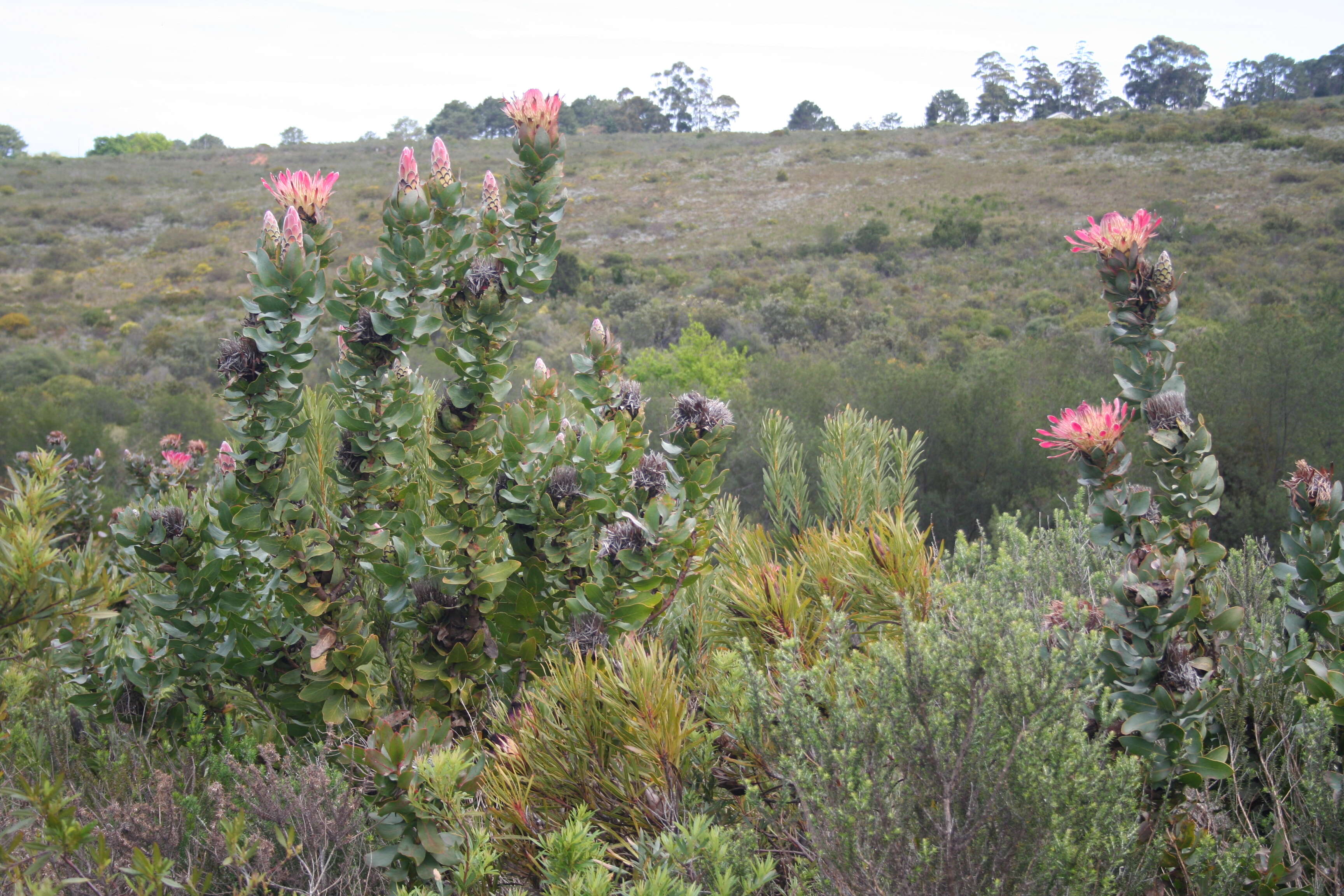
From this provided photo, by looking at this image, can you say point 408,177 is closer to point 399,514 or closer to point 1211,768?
point 399,514

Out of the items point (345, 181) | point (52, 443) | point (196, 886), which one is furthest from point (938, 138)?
point (196, 886)

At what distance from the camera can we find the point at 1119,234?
1.66 metres

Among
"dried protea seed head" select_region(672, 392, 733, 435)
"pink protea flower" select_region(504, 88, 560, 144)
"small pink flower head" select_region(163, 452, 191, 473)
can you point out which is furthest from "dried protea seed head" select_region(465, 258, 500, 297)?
"small pink flower head" select_region(163, 452, 191, 473)

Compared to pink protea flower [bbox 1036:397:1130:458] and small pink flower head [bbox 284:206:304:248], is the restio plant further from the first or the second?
pink protea flower [bbox 1036:397:1130:458]

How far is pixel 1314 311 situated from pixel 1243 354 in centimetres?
494

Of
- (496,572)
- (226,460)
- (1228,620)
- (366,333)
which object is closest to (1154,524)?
(1228,620)

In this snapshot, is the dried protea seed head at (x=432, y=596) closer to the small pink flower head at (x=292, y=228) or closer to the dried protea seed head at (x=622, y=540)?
the dried protea seed head at (x=622, y=540)

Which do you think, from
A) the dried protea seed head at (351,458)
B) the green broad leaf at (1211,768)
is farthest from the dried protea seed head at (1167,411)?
the dried protea seed head at (351,458)

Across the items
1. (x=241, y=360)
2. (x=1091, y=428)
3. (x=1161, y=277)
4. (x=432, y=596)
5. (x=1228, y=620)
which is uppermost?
(x=1161, y=277)

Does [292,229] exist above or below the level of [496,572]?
above

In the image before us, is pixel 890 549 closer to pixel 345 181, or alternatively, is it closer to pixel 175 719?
pixel 175 719

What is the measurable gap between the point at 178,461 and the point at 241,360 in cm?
308

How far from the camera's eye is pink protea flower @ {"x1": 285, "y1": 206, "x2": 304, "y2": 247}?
179cm

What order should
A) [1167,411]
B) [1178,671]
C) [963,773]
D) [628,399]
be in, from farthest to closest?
[628,399] < [1167,411] < [1178,671] < [963,773]
